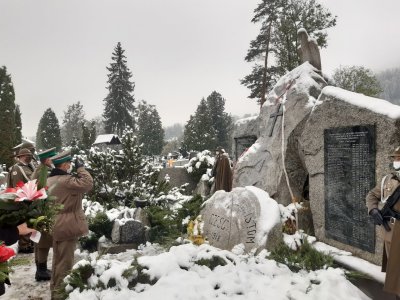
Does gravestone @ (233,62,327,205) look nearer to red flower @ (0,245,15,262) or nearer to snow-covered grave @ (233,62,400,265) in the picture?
snow-covered grave @ (233,62,400,265)

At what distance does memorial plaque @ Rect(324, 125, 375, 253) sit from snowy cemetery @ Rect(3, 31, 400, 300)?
16 millimetres

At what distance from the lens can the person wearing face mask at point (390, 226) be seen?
3379 millimetres

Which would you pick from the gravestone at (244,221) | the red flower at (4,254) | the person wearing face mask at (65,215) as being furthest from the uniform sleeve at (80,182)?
Answer: the red flower at (4,254)

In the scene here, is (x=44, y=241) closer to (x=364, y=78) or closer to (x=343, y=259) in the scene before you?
(x=343, y=259)

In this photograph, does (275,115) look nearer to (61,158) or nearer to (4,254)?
(61,158)

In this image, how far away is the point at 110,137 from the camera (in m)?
20.8

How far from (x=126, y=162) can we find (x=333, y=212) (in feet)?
21.3

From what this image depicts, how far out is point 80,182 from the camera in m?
4.34

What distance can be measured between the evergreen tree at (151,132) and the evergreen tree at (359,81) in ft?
82.2

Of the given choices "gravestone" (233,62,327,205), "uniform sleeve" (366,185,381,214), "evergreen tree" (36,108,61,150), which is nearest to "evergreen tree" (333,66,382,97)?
"gravestone" (233,62,327,205)

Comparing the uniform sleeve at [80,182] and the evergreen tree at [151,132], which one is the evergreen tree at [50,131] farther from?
the uniform sleeve at [80,182]

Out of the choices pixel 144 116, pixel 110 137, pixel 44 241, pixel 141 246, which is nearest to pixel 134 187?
pixel 141 246

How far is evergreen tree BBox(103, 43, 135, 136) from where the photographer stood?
40000mm

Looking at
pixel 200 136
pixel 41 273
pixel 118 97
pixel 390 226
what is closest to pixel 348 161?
pixel 390 226
